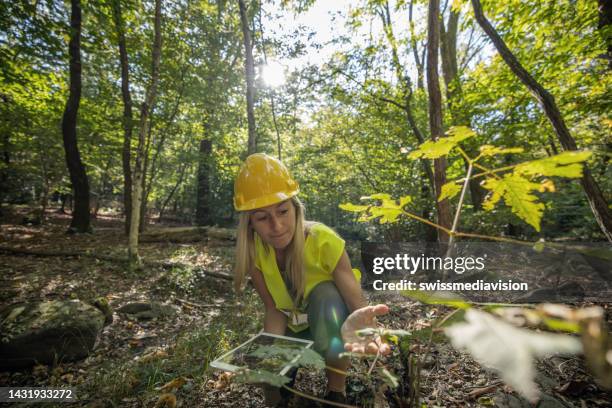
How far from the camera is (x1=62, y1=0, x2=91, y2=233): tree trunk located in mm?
8703

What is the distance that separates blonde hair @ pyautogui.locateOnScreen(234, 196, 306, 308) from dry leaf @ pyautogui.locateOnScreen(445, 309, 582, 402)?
5.41 ft

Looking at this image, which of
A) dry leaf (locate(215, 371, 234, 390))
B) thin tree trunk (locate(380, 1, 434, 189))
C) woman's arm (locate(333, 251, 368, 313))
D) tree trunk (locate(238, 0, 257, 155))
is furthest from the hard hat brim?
thin tree trunk (locate(380, 1, 434, 189))

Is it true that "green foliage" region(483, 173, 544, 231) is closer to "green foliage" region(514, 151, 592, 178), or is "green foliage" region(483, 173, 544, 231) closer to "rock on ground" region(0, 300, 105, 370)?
"green foliage" region(514, 151, 592, 178)

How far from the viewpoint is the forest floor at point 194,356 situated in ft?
7.02

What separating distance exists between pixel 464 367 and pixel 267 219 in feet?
8.10

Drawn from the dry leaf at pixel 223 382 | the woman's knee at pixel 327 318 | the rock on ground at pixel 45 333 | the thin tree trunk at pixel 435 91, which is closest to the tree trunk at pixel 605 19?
the thin tree trunk at pixel 435 91

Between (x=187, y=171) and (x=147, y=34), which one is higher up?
(x=147, y=34)

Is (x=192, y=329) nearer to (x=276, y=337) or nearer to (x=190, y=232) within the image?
(x=276, y=337)

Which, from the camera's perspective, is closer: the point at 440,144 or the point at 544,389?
the point at 440,144

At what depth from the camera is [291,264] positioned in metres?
2.18

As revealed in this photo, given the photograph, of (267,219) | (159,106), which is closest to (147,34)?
(159,106)

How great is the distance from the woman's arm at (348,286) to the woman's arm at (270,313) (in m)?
0.67

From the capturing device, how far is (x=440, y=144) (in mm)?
1003

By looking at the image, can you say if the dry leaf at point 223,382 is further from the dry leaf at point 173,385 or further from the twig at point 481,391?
the twig at point 481,391
